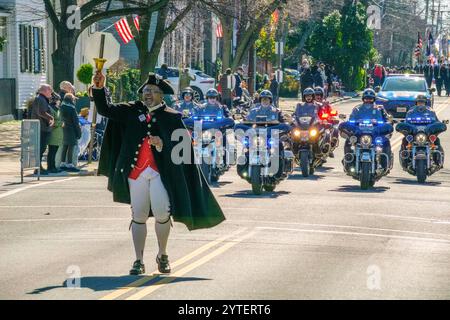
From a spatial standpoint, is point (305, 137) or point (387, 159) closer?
point (387, 159)

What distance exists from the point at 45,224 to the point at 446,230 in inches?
217

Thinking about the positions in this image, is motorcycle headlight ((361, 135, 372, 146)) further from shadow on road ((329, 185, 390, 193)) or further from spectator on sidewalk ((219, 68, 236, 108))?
spectator on sidewalk ((219, 68, 236, 108))

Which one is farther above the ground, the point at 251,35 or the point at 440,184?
the point at 251,35

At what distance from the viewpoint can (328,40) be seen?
68188mm

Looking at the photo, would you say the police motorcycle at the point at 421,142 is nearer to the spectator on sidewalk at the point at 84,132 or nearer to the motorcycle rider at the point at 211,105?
the motorcycle rider at the point at 211,105

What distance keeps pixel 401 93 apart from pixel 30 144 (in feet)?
72.3

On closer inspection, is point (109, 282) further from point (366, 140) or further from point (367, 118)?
point (367, 118)

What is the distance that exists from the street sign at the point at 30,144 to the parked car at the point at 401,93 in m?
19.9

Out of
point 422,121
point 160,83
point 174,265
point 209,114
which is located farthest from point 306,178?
point 160,83

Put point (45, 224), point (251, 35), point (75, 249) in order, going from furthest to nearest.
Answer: point (251, 35) → point (45, 224) → point (75, 249)

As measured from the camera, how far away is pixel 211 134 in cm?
2284

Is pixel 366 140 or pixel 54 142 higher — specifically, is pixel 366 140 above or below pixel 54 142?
above

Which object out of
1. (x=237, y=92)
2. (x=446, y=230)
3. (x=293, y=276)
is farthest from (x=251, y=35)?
(x=293, y=276)
